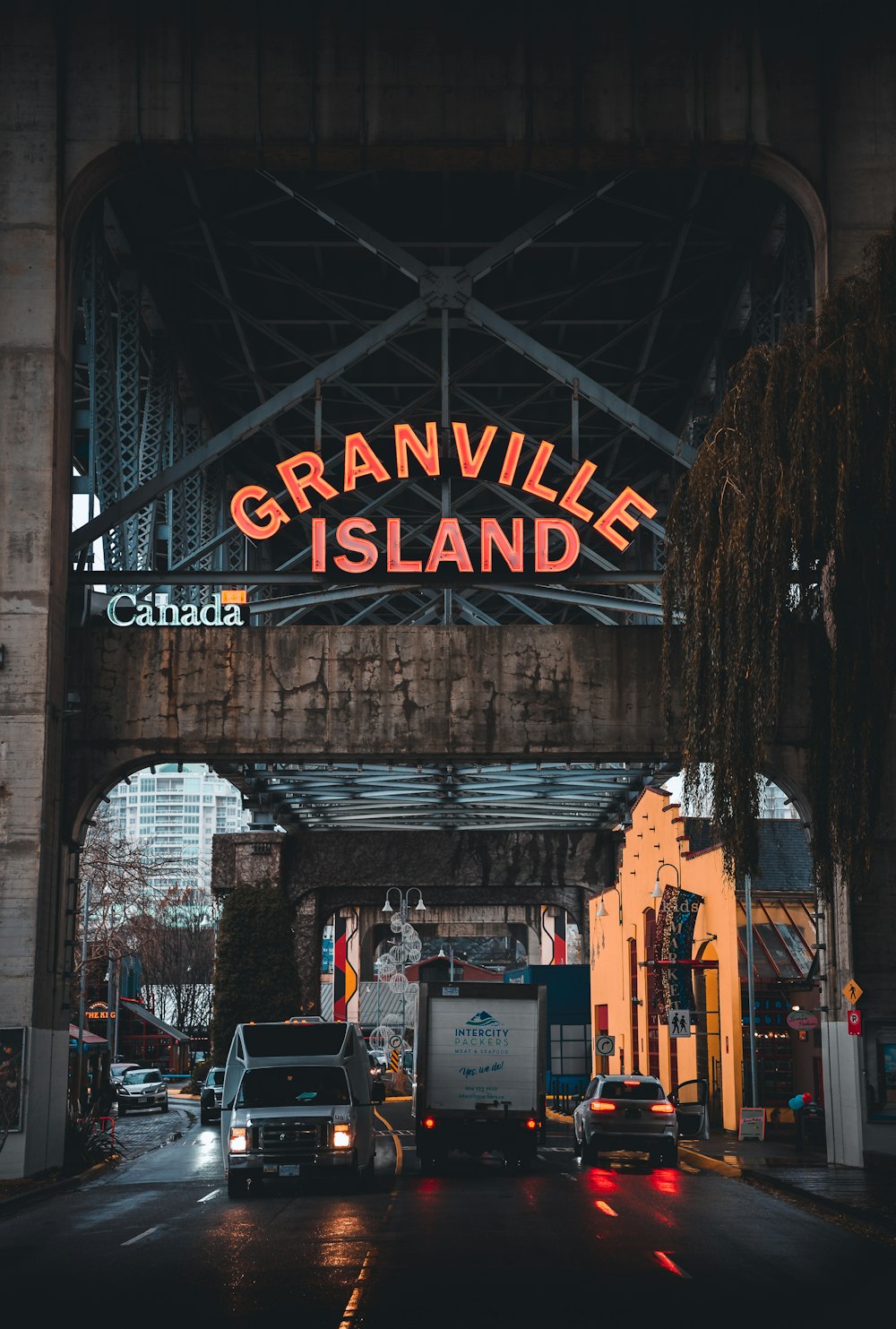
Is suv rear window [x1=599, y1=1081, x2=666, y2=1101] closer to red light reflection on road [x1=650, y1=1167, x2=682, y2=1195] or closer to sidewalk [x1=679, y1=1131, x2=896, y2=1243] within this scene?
red light reflection on road [x1=650, y1=1167, x2=682, y2=1195]

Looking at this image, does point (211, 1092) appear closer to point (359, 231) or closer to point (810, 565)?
point (359, 231)

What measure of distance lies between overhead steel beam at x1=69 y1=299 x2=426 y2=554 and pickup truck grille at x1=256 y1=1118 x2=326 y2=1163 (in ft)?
31.2

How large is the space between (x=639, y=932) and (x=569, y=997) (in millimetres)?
3049

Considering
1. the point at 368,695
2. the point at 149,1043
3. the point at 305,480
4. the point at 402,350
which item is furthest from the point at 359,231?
the point at 149,1043

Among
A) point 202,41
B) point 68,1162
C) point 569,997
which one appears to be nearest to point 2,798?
point 68,1162

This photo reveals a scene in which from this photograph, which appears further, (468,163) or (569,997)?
(569,997)

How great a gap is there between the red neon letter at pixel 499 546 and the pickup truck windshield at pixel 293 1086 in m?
8.18

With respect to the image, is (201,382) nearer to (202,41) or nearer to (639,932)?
(202,41)

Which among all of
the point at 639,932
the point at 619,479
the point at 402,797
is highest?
the point at 619,479

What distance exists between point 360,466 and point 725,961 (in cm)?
1900

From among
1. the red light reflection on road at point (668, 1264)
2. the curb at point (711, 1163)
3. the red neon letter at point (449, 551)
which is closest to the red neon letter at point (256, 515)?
the red neon letter at point (449, 551)

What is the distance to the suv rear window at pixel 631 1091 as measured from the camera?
29.8m

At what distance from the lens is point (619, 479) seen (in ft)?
145

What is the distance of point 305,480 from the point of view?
2742 centimetres
